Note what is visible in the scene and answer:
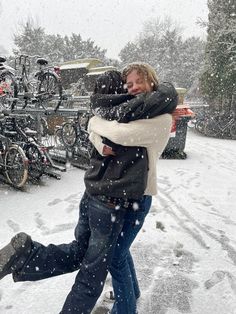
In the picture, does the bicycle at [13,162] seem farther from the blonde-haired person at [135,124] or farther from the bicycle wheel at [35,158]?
the blonde-haired person at [135,124]

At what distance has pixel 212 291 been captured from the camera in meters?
3.16

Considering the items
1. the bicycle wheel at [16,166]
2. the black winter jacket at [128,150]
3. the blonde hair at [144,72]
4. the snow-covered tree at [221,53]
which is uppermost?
the snow-covered tree at [221,53]

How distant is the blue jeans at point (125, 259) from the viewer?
2.31 m

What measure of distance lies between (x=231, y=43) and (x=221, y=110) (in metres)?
4.04

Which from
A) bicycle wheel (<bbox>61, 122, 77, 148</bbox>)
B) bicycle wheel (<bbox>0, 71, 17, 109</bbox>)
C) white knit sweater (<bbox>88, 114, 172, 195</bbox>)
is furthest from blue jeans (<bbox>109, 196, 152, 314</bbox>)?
bicycle wheel (<bbox>61, 122, 77, 148</bbox>)

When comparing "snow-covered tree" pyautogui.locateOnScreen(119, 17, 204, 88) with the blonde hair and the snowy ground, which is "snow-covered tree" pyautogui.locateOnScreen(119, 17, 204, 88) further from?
the blonde hair

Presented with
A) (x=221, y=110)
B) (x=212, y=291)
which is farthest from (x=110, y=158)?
(x=221, y=110)

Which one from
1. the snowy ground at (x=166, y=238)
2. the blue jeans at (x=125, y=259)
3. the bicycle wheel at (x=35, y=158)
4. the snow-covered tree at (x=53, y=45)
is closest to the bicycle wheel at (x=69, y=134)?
the snowy ground at (x=166, y=238)

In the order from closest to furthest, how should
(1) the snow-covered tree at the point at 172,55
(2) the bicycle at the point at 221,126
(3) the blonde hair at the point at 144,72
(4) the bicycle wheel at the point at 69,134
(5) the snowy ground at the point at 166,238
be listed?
(3) the blonde hair at the point at 144,72 → (5) the snowy ground at the point at 166,238 → (4) the bicycle wheel at the point at 69,134 → (2) the bicycle at the point at 221,126 → (1) the snow-covered tree at the point at 172,55

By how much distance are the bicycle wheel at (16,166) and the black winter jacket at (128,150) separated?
4.25 m

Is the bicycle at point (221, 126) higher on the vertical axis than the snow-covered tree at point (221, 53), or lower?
lower

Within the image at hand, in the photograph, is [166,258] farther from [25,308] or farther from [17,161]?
[17,161]

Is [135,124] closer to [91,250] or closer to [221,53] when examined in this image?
[91,250]

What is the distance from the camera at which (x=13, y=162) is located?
6.46 meters
